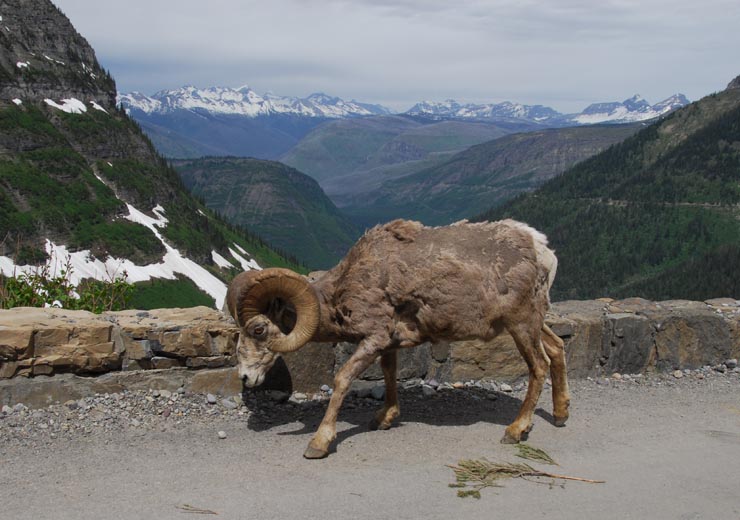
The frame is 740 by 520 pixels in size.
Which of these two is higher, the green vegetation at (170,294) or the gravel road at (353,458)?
the gravel road at (353,458)

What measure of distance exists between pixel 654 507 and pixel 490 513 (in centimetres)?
176

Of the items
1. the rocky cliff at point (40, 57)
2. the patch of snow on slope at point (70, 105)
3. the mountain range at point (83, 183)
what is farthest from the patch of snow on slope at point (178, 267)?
the rocky cliff at point (40, 57)

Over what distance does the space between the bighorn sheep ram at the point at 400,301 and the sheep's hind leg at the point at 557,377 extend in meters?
0.56

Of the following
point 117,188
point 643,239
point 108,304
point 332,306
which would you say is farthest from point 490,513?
point 643,239

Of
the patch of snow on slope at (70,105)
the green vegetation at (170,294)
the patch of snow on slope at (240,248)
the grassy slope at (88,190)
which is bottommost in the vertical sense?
the green vegetation at (170,294)

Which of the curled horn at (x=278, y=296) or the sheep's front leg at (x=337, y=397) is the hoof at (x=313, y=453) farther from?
the curled horn at (x=278, y=296)

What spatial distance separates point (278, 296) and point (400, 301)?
1.53m

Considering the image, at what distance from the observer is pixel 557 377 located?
32.4 feet

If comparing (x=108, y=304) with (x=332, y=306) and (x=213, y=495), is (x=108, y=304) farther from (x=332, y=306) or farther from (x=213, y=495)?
(x=213, y=495)

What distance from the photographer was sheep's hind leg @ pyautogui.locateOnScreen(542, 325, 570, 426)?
9742 millimetres

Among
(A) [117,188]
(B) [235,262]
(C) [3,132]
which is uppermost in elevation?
(C) [3,132]

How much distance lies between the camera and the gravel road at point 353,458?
7.14 metres

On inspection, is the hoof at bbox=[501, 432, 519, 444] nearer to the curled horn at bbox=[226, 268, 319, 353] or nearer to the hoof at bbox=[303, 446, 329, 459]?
the hoof at bbox=[303, 446, 329, 459]

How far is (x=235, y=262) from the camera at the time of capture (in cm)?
18388
